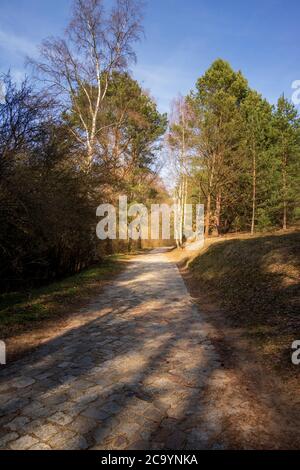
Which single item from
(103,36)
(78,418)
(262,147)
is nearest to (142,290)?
(78,418)

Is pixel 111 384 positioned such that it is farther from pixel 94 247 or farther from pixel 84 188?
pixel 94 247

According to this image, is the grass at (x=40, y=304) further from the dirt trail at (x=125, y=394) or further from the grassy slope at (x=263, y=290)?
the grassy slope at (x=263, y=290)

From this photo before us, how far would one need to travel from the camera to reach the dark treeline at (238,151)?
71.7 feet

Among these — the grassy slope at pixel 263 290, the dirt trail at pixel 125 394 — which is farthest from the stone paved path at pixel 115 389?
the grassy slope at pixel 263 290

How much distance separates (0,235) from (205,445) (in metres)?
5.92

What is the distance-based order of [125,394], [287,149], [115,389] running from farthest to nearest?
[287,149]
[115,389]
[125,394]

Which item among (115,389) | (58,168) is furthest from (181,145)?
(115,389)

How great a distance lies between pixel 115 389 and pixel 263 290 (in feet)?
16.5

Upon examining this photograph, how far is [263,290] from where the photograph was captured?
25.5ft

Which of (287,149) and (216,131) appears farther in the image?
(287,149)

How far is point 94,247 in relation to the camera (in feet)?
54.7

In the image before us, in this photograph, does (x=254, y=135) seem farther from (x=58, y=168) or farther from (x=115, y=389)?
(x=115, y=389)

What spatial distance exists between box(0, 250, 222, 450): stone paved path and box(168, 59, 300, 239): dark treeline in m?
16.9

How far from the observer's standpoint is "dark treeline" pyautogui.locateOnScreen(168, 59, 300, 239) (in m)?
21.8
